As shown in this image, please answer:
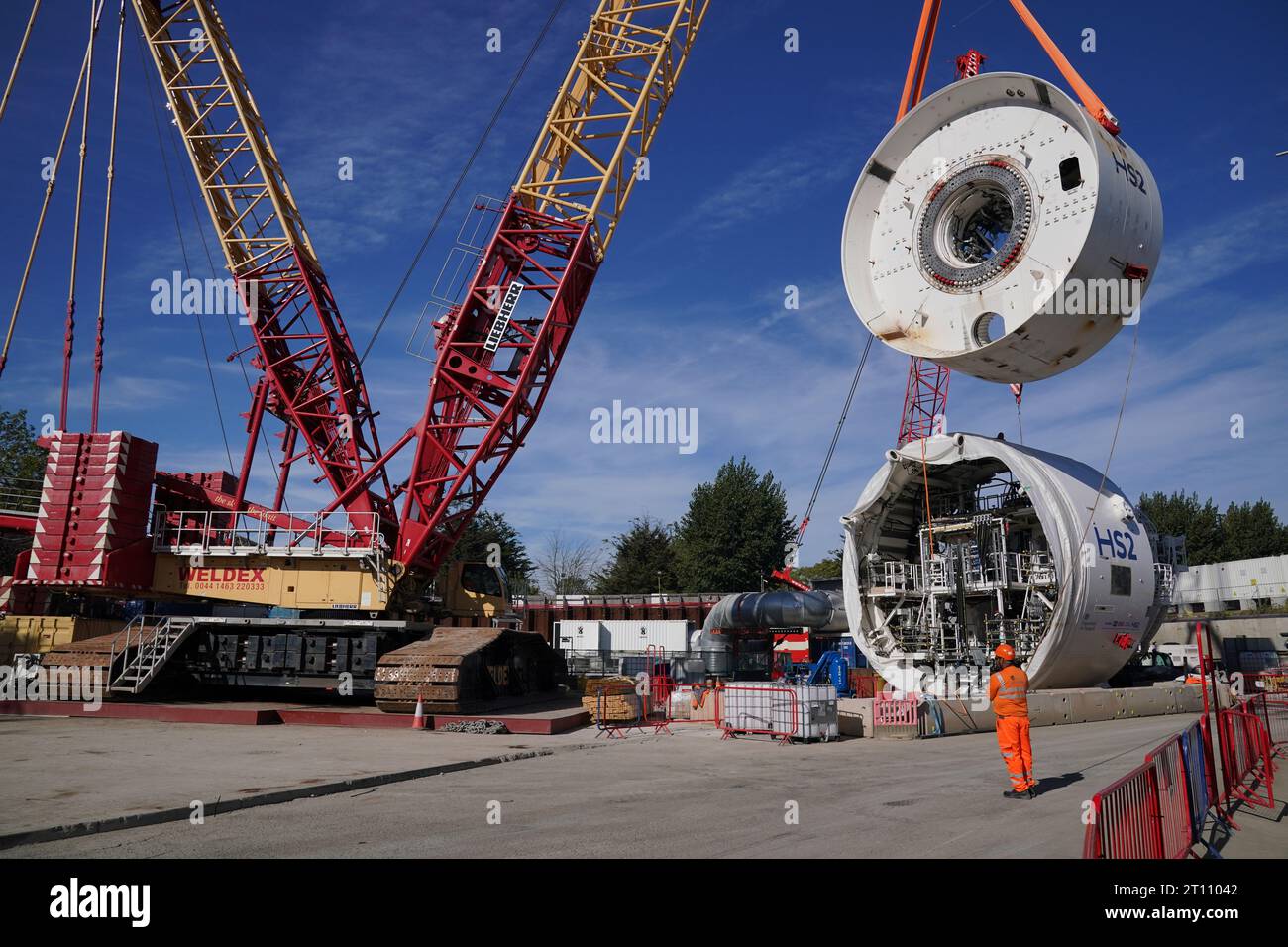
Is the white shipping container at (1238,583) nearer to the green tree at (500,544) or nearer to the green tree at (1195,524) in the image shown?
the green tree at (1195,524)

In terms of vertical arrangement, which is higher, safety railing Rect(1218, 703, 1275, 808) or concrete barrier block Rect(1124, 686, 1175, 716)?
safety railing Rect(1218, 703, 1275, 808)

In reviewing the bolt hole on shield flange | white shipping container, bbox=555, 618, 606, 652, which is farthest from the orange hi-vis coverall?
white shipping container, bbox=555, 618, 606, 652

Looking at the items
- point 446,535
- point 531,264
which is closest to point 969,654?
point 446,535

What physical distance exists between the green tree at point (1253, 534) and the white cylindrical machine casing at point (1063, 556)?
5458 cm

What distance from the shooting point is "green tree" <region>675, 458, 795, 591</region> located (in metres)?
58.8

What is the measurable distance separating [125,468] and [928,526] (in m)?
18.1

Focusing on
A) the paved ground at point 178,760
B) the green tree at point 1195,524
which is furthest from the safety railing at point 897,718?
the green tree at point 1195,524

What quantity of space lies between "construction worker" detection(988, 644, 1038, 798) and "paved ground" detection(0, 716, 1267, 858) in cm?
24

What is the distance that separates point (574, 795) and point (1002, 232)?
11.4m

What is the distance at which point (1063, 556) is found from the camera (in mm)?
16859

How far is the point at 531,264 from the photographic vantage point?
2166 centimetres

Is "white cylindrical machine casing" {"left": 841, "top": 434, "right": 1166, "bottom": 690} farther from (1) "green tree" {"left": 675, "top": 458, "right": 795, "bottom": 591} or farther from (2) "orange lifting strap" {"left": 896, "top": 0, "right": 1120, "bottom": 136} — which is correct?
(1) "green tree" {"left": 675, "top": 458, "right": 795, "bottom": 591}

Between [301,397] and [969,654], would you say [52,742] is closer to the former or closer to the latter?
[301,397]
